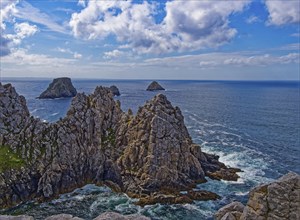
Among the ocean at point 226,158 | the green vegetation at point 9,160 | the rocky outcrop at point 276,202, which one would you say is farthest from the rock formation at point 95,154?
the rocky outcrop at point 276,202

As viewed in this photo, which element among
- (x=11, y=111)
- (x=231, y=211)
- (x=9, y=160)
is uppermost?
(x=11, y=111)

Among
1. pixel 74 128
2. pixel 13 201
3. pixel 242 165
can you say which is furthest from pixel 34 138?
pixel 242 165

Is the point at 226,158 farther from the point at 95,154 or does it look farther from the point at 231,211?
the point at 231,211

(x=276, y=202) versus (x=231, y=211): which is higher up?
(x=276, y=202)

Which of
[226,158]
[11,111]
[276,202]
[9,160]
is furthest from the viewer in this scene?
[226,158]

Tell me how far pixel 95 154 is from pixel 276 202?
63.7 meters

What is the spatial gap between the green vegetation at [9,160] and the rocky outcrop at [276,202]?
61132 mm

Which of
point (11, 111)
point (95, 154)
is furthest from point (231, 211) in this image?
point (11, 111)

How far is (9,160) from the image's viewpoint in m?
78.8

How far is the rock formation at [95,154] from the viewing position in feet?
254

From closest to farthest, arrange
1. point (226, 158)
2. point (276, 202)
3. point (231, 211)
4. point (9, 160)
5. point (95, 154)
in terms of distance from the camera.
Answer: point (276, 202) < point (231, 211) < point (9, 160) < point (95, 154) < point (226, 158)

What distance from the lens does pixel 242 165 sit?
97250 millimetres

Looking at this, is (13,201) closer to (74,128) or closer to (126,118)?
(74,128)

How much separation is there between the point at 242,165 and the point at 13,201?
64.3m
